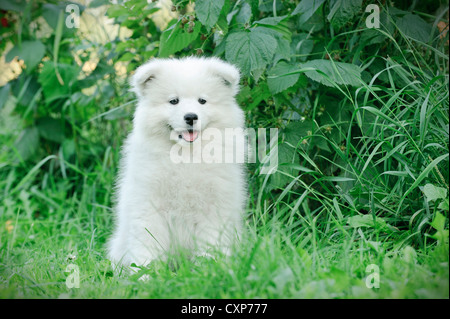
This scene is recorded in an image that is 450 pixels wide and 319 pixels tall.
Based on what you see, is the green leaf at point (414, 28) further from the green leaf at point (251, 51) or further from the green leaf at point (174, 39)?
the green leaf at point (174, 39)

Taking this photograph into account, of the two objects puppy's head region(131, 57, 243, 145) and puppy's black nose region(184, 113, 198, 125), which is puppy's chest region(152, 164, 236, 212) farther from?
puppy's black nose region(184, 113, 198, 125)

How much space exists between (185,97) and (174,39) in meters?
0.58

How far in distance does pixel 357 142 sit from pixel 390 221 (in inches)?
25.6

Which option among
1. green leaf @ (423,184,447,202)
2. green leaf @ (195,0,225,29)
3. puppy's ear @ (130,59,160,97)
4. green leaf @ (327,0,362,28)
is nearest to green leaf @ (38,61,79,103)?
puppy's ear @ (130,59,160,97)

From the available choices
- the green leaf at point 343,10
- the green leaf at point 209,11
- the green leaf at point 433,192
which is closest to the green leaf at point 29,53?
the green leaf at point 209,11

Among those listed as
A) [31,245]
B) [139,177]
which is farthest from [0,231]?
[139,177]

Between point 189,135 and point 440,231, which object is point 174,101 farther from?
point 440,231

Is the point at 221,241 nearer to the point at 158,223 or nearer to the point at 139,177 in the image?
the point at 158,223

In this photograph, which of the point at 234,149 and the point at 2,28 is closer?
the point at 234,149

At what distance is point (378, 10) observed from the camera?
2.88 metres

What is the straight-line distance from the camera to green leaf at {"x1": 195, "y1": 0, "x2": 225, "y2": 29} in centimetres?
263

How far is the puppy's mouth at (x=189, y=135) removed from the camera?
2.54 meters

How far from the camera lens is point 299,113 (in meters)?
3.14
